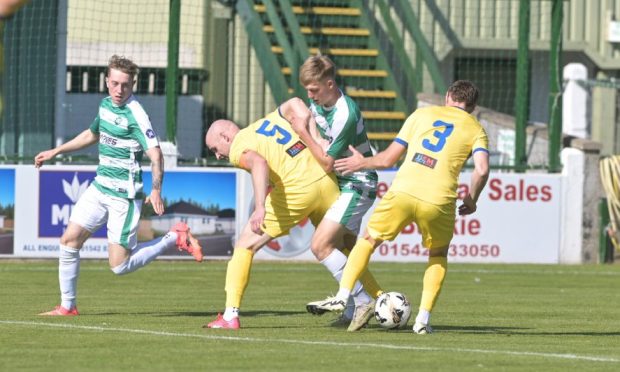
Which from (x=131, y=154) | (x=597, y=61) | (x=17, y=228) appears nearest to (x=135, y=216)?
(x=131, y=154)

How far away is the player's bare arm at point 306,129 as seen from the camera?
1097cm

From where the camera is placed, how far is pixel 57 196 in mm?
20109

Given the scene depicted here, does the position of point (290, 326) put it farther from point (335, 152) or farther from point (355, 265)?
point (335, 152)

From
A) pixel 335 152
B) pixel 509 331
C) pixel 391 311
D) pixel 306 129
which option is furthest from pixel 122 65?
pixel 509 331

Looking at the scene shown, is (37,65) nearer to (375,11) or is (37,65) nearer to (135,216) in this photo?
(375,11)

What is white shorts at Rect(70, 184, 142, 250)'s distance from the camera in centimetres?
1242

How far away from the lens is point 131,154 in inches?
491

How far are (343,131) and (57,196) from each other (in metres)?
9.57

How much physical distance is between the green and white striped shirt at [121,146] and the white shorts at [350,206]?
1822mm

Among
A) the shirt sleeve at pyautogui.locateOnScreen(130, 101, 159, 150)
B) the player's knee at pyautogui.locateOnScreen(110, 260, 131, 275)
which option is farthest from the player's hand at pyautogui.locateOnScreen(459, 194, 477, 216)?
the player's knee at pyautogui.locateOnScreen(110, 260, 131, 275)

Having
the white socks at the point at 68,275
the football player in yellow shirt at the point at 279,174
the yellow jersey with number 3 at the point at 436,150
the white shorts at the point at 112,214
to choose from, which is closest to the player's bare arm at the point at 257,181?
the football player in yellow shirt at the point at 279,174

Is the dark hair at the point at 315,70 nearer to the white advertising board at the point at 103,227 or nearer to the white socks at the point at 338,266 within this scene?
the white socks at the point at 338,266

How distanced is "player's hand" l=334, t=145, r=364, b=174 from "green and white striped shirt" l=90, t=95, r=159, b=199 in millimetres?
2071

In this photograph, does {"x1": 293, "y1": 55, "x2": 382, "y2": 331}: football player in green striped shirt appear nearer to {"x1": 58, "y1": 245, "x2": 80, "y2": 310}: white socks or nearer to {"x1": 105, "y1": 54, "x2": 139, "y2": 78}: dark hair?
{"x1": 105, "y1": 54, "x2": 139, "y2": 78}: dark hair
